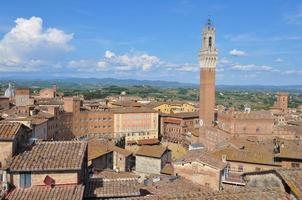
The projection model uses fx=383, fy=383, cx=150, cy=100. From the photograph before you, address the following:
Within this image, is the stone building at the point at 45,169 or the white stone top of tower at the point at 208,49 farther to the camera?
the white stone top of tower at the point at 208,49

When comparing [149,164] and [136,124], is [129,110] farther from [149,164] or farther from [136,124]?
[149,164]

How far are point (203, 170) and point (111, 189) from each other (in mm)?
21663

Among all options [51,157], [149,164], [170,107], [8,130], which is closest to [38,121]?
[149,164]

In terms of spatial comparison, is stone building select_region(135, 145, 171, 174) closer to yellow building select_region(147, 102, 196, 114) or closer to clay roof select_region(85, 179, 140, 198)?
clay roof select_region(85, 179, 140, 198)

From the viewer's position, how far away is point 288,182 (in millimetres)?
10516

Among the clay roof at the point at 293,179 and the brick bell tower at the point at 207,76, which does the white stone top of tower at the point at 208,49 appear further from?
the clay roof at the point at 293,179

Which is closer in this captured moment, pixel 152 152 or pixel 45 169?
pixel 45 169

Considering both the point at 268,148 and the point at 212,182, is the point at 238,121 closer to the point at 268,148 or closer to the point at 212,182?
the point at 268,148

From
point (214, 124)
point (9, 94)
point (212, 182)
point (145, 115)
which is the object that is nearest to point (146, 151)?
point (212, 182)

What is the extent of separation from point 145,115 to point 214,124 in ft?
77.1

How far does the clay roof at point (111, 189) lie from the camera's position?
48.7ft

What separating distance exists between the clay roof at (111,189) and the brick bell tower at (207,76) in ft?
205

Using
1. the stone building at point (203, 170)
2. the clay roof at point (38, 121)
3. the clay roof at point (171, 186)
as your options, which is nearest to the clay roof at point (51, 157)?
the clay roof at point (171, 186)

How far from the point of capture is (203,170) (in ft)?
117
